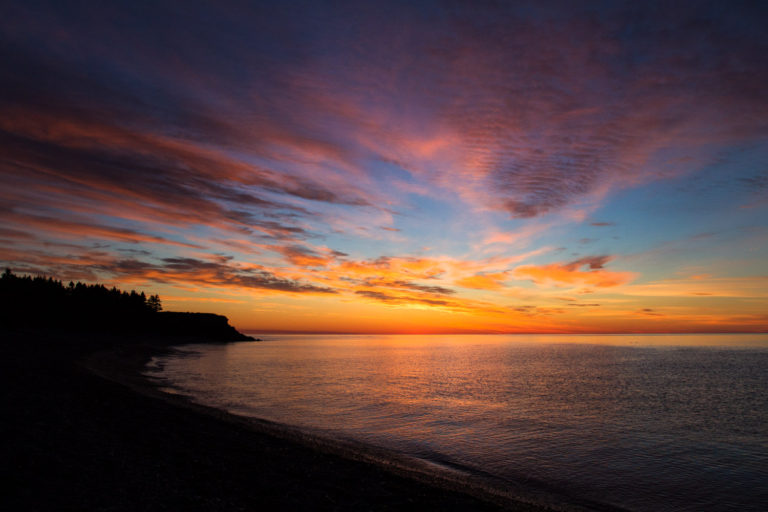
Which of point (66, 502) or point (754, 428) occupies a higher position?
point (66, 502)

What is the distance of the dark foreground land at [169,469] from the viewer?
11.3 meters

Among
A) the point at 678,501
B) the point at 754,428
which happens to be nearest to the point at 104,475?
the point at 678,501

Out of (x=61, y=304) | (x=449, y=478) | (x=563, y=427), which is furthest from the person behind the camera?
(x=61, y=304)

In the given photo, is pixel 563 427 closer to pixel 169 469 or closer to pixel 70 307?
pixel 169 469

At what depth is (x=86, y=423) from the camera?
18.7 meters

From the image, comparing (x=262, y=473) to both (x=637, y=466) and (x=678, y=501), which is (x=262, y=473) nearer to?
(x=678, y=501)

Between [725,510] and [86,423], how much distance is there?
95.1 ft

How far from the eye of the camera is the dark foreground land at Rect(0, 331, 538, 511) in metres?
11.3

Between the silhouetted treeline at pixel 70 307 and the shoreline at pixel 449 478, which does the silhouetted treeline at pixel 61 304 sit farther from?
the shoreline at pixel 449 478

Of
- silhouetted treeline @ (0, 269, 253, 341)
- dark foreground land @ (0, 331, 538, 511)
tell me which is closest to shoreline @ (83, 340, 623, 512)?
dark foreground land @ (0, 331, 538, 511)

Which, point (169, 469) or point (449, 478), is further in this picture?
point (449, 478)

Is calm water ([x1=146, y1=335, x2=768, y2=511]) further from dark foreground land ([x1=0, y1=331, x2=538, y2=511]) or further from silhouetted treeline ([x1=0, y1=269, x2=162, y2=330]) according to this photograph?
silhouetted treeline ([x1=0, y1=269, x2=162, y2=330])

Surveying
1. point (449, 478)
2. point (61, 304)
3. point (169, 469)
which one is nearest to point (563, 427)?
point (449, 478)

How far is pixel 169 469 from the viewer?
14.0 metres
